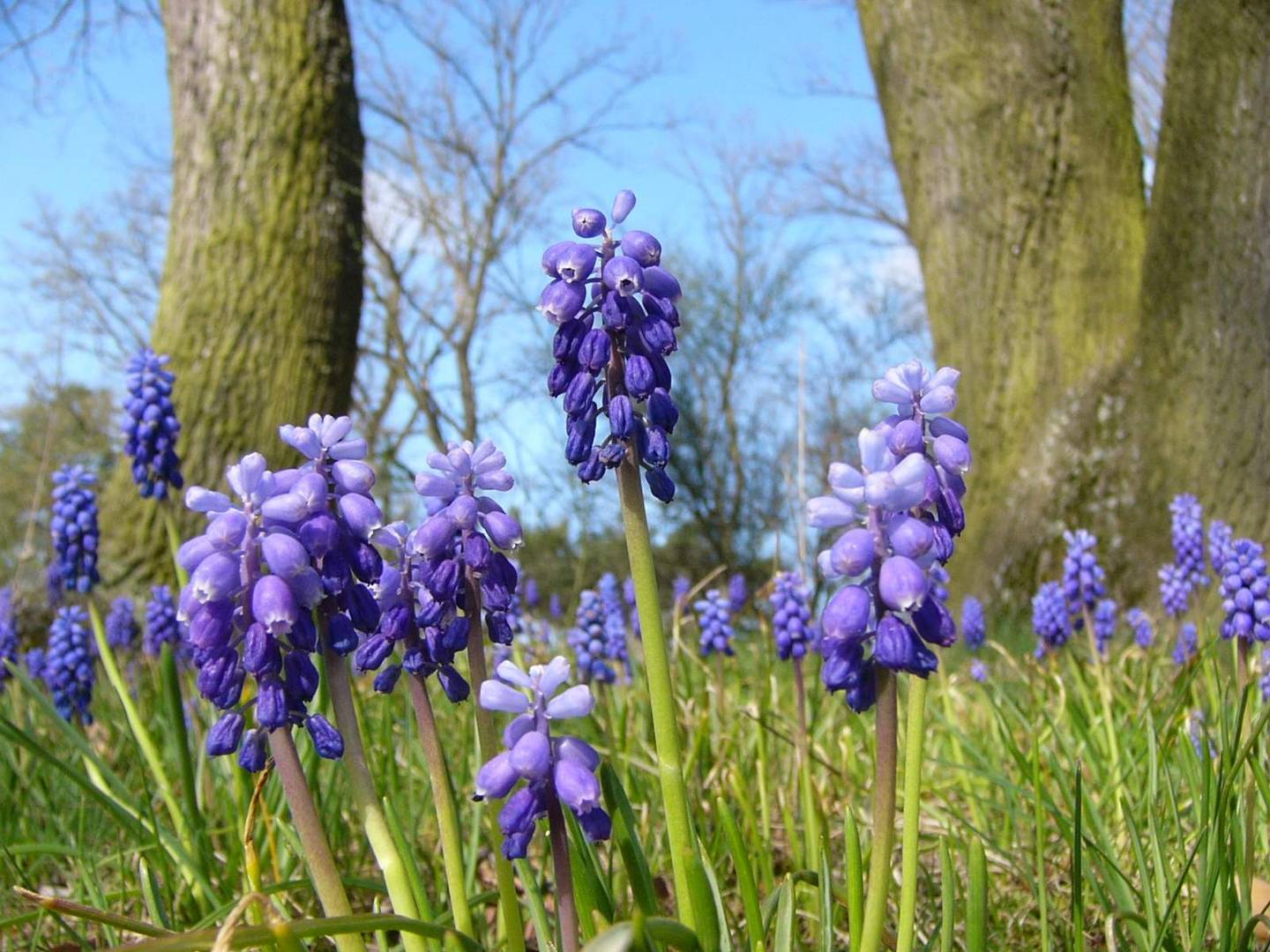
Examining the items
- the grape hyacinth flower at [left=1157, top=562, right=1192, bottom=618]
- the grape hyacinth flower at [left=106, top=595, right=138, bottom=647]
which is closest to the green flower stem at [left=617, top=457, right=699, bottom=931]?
the grape hyacinth flower at [left=1157, top=562, right=1192, bottom=618]

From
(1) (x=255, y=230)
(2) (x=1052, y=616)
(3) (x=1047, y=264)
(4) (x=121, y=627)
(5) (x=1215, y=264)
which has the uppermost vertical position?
(1) (x=255, y=230)

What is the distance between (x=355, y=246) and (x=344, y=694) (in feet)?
27.1

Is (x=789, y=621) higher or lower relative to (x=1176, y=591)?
higher

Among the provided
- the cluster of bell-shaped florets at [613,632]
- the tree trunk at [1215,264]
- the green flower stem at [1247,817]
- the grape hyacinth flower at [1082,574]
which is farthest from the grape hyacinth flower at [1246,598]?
the tree trunk at [1215,264]

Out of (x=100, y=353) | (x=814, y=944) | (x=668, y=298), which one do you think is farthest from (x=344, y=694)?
(x=100, y=353)

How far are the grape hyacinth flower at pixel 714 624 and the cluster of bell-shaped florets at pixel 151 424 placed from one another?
165 cm

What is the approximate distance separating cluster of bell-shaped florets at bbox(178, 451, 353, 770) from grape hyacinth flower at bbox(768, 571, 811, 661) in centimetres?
186

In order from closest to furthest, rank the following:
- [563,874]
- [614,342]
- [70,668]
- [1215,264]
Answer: [563,874] < [614,342] < [70,668] < [1215,264]

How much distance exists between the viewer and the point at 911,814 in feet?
4.69

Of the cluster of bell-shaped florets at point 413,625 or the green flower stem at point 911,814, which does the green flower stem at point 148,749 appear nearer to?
the cluster of bell-shaped florets at point 413,625

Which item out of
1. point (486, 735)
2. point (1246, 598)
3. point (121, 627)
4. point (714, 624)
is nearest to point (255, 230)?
point (121, 627)

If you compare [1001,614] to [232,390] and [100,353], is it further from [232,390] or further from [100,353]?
[100,353]

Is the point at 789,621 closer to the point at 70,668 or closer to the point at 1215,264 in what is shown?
the point at 70,668

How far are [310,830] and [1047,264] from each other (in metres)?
8.07
